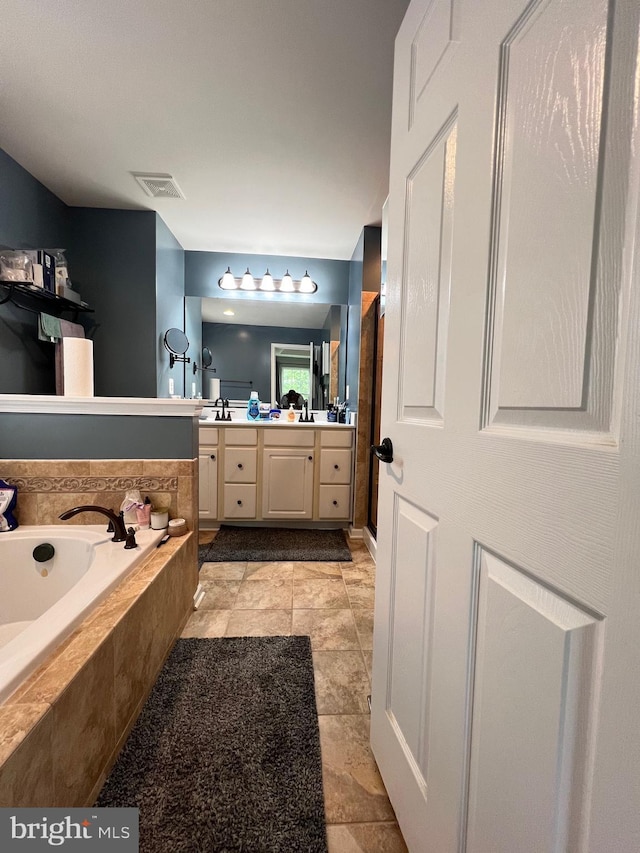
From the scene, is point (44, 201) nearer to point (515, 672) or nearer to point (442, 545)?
point (442, 545)

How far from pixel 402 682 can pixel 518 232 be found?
939mm

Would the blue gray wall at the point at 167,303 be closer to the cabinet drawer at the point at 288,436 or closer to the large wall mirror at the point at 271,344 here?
the large wall mirror at the point at 271,344

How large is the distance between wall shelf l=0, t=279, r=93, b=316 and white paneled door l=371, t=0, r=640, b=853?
7.23 ft

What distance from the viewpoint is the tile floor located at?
885mm

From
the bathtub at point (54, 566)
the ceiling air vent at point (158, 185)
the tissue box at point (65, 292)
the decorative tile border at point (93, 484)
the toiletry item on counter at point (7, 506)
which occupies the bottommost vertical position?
the bathtub at point (54, 566)

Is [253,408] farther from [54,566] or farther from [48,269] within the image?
[54,566]

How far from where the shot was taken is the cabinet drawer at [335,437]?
111 inches

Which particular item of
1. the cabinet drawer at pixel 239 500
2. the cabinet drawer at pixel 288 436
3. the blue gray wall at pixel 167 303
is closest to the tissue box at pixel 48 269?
the blue gray wall at pixel 167 303

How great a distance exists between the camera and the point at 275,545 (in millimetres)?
2596

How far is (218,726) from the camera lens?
1.11 meters

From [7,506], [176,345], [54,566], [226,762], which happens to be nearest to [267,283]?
[176,345]

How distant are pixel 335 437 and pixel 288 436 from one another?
0.38 metres

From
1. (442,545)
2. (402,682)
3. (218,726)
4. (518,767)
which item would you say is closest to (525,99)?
(442,545)
